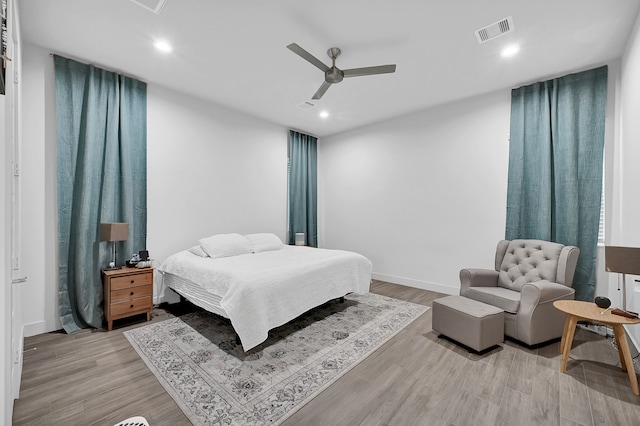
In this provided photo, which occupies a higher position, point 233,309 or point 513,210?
point 513,210

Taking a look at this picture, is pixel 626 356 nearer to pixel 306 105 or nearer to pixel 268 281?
pixel 268 281

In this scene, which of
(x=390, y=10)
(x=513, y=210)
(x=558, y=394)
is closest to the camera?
(x=558, y=394)

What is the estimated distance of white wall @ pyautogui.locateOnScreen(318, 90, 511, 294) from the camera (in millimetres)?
3869

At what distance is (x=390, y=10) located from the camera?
2.27m

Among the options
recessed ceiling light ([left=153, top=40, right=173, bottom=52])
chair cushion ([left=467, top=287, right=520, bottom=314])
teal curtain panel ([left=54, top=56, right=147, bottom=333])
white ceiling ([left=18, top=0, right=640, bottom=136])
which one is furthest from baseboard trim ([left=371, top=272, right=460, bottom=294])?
recessed ceiling light ([left=153, top=40, right=173, bottom=52])

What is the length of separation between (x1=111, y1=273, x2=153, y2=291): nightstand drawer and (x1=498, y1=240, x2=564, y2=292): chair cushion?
4.08 m

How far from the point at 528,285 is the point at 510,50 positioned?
237cm

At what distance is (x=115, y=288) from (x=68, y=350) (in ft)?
2.04

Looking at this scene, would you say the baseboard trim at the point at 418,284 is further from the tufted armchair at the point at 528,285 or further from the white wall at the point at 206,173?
the white wall at the point at 206,173

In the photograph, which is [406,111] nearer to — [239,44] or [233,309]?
[239,44]

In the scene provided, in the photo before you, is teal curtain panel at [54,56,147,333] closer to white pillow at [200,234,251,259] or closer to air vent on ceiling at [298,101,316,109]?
white pillow at [200,234,251,259]

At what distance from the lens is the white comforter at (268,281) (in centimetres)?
236

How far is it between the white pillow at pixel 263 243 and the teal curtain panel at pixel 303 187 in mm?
1030

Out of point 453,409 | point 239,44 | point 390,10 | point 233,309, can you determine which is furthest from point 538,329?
point 239,44
